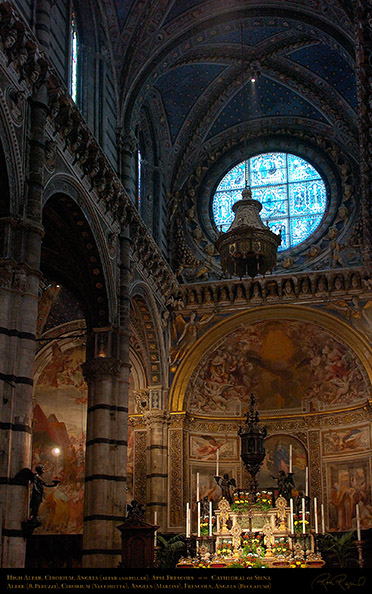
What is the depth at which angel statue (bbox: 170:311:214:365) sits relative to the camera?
25078mm

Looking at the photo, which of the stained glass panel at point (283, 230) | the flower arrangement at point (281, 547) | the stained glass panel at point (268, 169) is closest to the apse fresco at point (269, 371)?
the stained glass panel at point (283, 230)

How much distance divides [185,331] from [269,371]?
9.37 feet

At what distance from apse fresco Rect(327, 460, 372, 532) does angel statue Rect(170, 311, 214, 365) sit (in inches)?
219

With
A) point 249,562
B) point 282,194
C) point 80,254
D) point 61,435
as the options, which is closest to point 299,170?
point 282,194

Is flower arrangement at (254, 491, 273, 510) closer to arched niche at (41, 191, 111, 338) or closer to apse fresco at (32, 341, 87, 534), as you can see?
arched niche at (41, 191, 111, 338)

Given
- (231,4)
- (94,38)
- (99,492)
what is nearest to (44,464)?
(99,492)

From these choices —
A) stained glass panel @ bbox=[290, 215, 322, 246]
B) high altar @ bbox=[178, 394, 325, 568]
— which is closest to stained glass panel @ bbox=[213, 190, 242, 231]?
stained glass panel @ bbox=[290, 215, 322, 246]

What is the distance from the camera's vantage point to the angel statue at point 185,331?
25078mm

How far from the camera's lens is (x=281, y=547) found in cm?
1780

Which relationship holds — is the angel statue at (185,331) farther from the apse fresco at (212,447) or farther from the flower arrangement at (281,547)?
the flower arrangement at (281,547)

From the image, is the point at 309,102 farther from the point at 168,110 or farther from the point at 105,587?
the point at 105,587

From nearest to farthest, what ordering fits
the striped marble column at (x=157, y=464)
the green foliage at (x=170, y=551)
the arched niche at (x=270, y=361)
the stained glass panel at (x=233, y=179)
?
the green foliage at (x=170, y=551) < the striped marble column at (x=157, y=464) < the arched niche at (x=270, y=361) < the stained glass panel at (x=233, y=179)

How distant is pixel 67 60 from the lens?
60.7 ft
